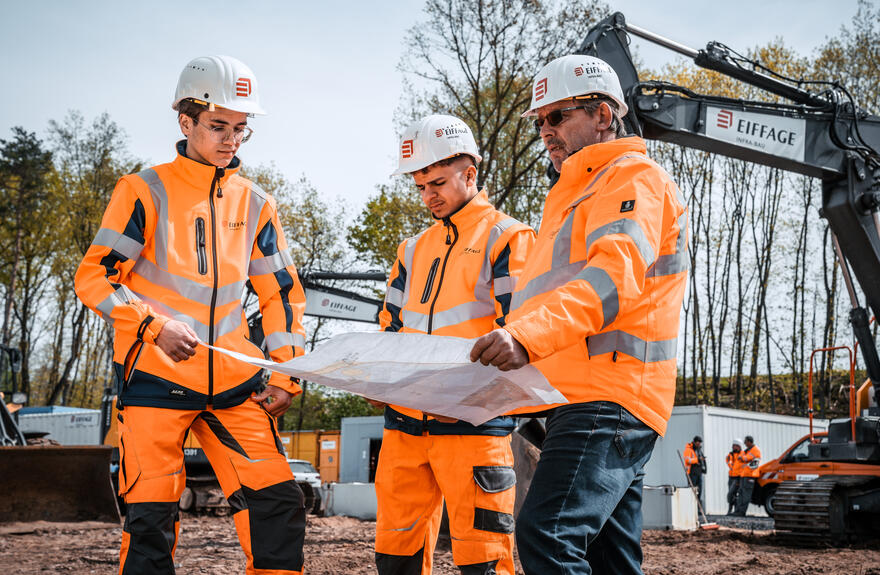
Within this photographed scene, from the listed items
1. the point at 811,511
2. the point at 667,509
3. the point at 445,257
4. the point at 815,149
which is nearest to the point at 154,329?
the point at 445,257

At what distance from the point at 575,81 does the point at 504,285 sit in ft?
3.58

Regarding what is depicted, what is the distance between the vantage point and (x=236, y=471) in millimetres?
3514

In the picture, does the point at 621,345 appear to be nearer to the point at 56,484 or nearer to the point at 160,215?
the point at 160,215

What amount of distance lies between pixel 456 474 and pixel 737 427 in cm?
2037

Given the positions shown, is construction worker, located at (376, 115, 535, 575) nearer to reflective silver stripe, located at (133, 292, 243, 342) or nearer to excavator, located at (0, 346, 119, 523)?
reflective silver stripe, located at (133, 292, 243, 342)

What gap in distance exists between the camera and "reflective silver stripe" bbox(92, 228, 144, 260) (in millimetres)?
3447

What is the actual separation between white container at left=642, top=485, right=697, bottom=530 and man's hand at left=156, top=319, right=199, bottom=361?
10.8m

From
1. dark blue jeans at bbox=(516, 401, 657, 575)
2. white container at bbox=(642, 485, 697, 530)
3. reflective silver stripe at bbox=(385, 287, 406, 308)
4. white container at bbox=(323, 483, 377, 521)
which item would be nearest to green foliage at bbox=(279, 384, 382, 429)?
white container at bbox=(323, 483, 377, 521)

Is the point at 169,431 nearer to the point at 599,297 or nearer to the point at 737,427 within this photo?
the point at 599,297

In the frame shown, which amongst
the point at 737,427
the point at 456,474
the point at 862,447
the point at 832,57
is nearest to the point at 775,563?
the point at 862,447

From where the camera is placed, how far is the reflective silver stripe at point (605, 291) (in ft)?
7.99

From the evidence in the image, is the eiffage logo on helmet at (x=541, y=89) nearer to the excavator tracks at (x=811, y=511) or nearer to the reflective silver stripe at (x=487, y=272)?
the reflective silver stripe at (x=487, y=272)

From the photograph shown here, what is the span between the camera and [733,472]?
2047 centimetres

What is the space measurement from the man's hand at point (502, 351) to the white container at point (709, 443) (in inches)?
734
